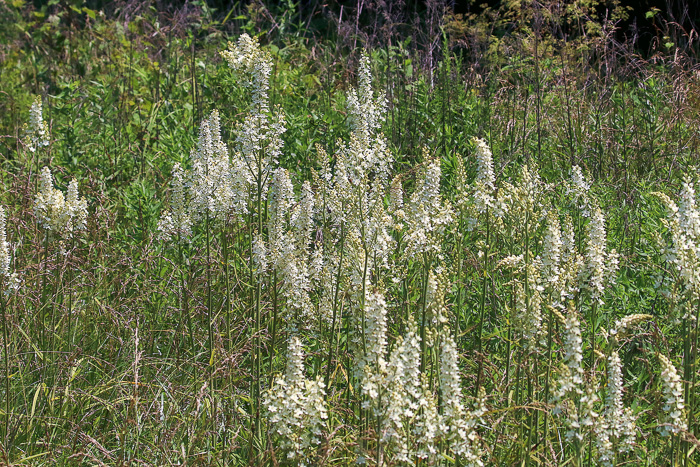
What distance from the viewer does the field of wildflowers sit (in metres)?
2.52

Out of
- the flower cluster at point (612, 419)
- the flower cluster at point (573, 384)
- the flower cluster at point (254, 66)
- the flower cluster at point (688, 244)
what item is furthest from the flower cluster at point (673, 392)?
the flower cluster at point (254, 66)

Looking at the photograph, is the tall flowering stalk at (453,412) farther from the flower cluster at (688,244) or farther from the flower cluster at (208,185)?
the flower cluster at (208,185)

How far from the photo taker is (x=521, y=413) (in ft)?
9.74

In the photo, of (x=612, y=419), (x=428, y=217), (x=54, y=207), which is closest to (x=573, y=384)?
(x=612, y=419)

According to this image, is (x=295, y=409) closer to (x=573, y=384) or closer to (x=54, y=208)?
(x=573, y=384)

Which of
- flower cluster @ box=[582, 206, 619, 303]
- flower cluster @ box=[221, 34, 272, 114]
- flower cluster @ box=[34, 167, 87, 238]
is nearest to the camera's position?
flower cluster @ box=[582, 206, 619, 303]

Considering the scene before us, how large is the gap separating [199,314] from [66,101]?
289cm

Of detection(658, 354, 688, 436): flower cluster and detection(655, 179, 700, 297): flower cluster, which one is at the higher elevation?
detection(655, 179, 700, 297): flower cluster

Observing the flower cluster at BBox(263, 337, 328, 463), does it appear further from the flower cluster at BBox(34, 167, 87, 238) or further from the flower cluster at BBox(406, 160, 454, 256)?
the flower cluster at BBox(34, 167, 87, 238)

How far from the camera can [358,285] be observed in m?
2.94

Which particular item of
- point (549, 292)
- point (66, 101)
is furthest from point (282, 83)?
point (549, 292)

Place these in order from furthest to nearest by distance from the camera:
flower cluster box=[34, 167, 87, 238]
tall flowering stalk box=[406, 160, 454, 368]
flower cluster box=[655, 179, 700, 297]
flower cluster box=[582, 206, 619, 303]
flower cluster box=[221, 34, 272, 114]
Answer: flower cluster box=[34, 167, 87, 238] < flower cluster box=[221, 34, 272, 114] < tall flowering stalk box=[406, 160, 454, 368] < flower cluster box=[582, 206, 619, 303] < flower cluster box=[655, 179, 700, 297]

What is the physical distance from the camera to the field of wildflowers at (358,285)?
8.25 ft

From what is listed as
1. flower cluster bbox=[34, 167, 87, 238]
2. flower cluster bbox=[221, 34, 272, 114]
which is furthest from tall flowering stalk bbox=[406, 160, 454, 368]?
flower cluster bbox=[34, 167, 87, 238]
